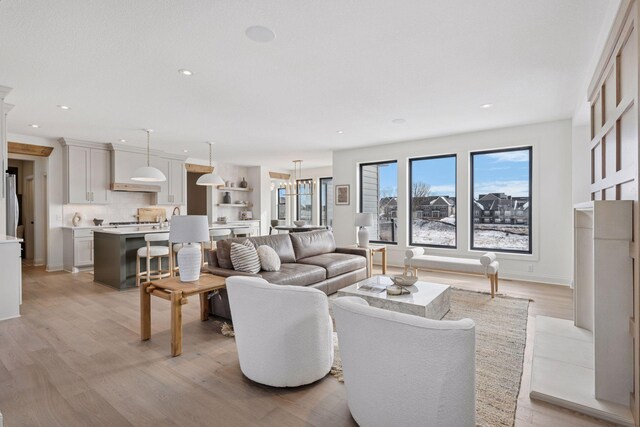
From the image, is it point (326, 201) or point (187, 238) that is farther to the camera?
point (326, 201)

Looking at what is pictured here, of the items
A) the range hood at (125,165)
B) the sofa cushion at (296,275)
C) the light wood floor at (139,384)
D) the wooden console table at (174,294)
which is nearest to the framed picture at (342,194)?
the sofa cushion at (296,275)

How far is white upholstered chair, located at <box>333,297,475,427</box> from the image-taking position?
4.68 feet

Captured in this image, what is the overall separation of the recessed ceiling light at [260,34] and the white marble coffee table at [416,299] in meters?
2.47

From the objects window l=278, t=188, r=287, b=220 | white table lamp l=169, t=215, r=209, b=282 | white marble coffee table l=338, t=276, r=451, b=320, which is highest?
window l=278, t=188, r=287, b=220

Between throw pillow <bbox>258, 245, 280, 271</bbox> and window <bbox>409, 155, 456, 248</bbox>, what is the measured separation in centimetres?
385

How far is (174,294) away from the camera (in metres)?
2.72

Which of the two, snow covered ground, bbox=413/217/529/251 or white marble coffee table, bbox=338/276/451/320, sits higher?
snow covered ground, bbox=413/217/529/251

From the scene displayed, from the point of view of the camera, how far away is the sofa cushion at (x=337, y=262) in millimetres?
4547

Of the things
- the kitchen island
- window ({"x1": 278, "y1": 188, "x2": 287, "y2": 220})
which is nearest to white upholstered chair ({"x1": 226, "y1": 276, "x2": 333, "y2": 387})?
the kitchen island

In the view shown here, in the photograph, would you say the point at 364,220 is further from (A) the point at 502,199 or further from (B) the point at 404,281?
(B) the point at 404,281

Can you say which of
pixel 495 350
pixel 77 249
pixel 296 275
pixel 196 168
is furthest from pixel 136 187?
pixel 495 350

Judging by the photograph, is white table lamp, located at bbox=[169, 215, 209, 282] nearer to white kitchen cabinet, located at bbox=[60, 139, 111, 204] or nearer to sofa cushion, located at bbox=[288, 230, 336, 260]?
sofa cushion, located at bbox=[288, 230, 336, 260]

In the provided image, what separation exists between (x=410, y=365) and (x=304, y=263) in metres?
3.20

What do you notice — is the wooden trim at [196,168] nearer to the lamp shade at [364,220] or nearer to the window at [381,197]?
the window at [381,197]
